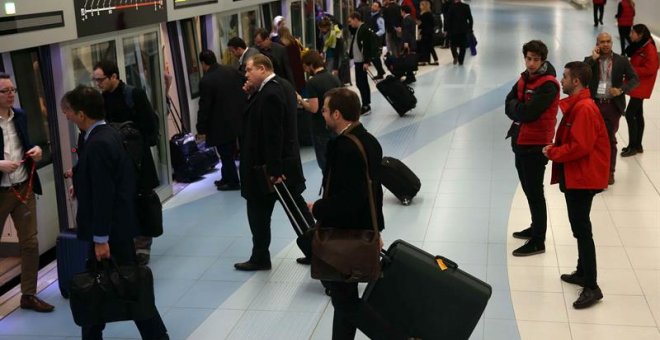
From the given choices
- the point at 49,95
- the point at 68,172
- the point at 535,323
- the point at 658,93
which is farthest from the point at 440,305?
the point at 658,93

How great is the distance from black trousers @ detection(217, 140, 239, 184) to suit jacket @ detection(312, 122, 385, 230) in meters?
4.55

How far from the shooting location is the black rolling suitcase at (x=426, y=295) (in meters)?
4.21

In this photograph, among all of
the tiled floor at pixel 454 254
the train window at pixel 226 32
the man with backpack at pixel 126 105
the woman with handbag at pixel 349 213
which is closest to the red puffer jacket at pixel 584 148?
the tiled floor at pixel 454 254

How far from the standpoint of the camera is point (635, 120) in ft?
30.8

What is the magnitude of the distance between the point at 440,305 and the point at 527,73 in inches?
96.8

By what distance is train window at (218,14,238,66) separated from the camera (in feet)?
35.5

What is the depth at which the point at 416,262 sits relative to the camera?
4219 mm

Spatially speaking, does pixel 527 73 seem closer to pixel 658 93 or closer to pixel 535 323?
pixel 535 323

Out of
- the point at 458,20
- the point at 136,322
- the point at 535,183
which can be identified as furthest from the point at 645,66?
the point at 458,20

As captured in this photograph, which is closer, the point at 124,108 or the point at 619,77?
the point at 124,108

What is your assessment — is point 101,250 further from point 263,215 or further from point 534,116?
point 534,116

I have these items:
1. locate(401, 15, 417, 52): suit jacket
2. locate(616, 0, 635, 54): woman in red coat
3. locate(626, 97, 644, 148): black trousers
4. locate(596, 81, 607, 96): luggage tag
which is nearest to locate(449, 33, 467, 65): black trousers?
locate(401, 15, 417, 52): suit jacket

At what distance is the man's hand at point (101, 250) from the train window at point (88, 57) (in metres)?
2.89

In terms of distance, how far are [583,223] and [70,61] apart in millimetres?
4378
